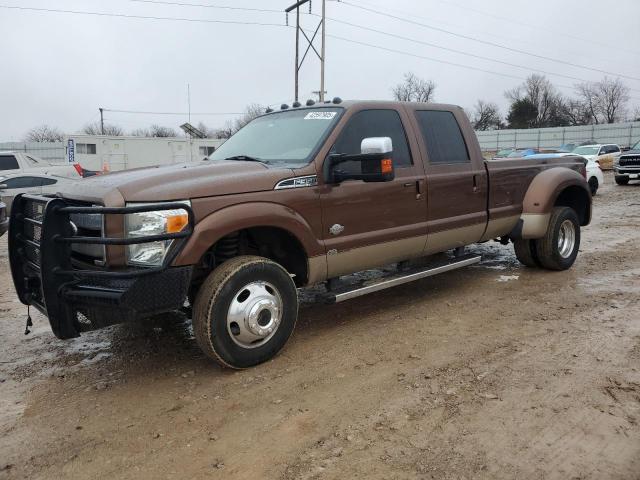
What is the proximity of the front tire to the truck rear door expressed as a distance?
1.91 m

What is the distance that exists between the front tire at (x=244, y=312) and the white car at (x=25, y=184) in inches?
385

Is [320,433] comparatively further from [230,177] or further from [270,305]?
[230,177]

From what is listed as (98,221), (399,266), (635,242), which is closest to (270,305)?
(98,221)

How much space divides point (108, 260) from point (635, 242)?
868 centimetres

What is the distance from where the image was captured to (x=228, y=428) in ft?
10.6

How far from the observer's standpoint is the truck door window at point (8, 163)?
13.9 meters

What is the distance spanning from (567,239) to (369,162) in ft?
13.5

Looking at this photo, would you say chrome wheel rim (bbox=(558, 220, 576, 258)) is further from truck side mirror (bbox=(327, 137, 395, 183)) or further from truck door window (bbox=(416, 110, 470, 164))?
truck side mirror (bbox=(327, 137, 395, 183))

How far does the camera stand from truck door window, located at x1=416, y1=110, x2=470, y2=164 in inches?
212

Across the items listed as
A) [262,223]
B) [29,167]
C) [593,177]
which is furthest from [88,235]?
[593,177]

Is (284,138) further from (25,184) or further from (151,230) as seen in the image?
(25,184)

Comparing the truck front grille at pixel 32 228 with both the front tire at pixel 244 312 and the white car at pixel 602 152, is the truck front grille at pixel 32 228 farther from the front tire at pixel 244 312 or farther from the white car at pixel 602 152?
the white car at pixel 602 152

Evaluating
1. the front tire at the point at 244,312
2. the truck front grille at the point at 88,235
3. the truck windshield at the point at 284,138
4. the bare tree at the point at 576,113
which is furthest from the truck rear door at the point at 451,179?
the bare tree at the point at 576,113

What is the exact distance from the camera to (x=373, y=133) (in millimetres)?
4910
